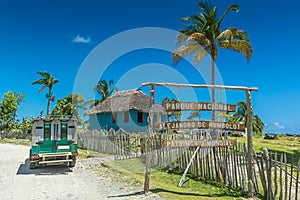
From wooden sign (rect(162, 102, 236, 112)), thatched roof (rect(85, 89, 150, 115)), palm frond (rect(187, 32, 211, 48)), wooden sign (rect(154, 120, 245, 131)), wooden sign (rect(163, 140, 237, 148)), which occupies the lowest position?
wooden sign (rect(163, 140, 237, 148))

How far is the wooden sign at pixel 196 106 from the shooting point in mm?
8203

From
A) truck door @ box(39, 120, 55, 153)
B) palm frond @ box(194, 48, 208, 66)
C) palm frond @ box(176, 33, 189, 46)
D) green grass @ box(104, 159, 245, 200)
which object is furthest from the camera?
palm frond @ box(176, 33, 189, 46)

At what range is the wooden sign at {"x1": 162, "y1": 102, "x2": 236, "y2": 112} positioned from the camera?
26.9 feet

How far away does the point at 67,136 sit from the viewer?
41.0ft

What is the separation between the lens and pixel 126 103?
27609 millimetres

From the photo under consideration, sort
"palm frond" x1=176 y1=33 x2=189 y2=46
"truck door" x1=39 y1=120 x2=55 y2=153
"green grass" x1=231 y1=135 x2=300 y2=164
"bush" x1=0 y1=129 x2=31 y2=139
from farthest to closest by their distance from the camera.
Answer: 1. "bush" x1=0 y1=129 x2=31 y2=139
2. "palm frond" x1=176 y1=33 x2=189 y2=46
3. "green grass" x1=231 y1=135 x2=300 y2=164
4. "truck door" x1=39 y1=120 x2=55 y2=153

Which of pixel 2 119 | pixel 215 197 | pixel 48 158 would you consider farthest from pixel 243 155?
pixel 2 119

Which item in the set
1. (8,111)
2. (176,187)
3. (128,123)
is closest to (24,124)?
(8,111)

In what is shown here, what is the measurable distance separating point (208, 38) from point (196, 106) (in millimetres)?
14213

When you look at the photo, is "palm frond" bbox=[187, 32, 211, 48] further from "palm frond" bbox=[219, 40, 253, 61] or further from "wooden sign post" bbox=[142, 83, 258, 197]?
"wooden sign post" bbox=[142, 83, 258, 197]

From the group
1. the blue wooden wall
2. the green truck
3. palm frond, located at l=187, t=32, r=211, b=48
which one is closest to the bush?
the blue wooden wall

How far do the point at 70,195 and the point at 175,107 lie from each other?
14.2 feet

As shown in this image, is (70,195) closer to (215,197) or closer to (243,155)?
(215,197)

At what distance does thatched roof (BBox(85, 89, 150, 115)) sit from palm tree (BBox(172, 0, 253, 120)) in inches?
327
